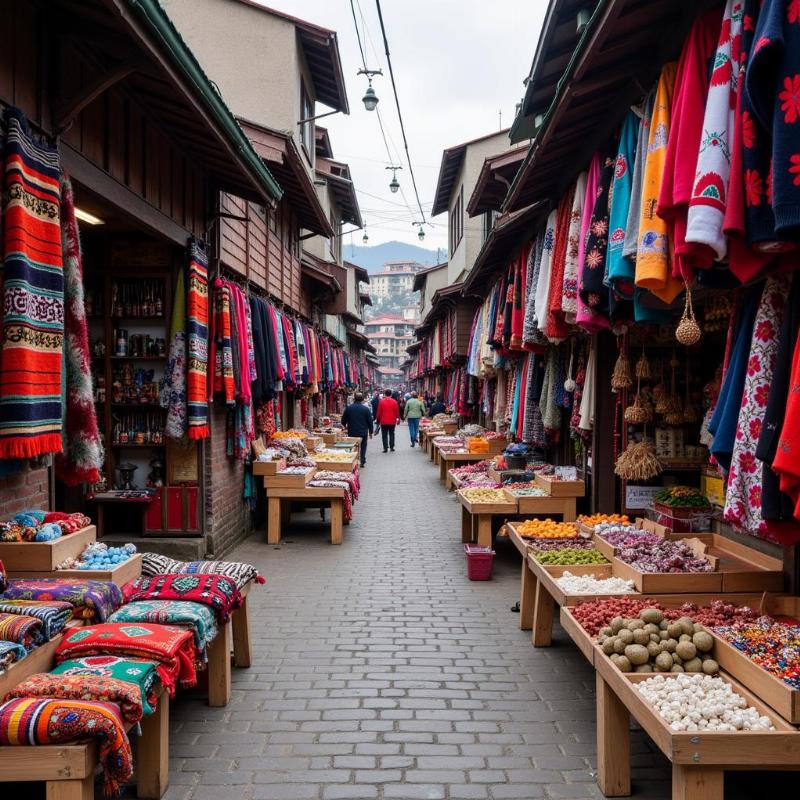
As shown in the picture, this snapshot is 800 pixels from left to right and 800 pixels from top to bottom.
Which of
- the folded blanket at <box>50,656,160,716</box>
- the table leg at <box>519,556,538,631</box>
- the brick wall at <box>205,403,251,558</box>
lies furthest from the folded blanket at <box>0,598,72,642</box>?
the brick wall at <box>205,403,251,558</box>

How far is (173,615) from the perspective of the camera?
155 inches

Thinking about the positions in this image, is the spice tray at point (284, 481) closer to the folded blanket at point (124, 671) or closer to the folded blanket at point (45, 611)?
the folded blanket at point (45, 611)

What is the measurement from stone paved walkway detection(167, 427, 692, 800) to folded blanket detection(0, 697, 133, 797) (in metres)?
0.83

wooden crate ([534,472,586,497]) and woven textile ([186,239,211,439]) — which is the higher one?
woven textile ([186,239,211,439])

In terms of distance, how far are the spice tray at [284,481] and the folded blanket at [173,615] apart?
5.71 metres

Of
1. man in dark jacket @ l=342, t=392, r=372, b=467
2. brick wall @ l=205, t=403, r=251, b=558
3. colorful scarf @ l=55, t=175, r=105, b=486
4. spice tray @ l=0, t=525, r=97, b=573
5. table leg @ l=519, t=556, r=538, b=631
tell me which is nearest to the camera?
spice tray @ l=0, t=525, r=97, b=573

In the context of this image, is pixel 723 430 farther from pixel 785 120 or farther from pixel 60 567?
pixel 60 567

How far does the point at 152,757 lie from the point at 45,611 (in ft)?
2.97

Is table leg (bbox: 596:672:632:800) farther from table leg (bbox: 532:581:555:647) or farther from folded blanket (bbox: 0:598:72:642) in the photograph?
folded blanket (bbox: 0:598:72:642)

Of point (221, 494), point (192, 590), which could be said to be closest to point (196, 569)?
point (192, 590)

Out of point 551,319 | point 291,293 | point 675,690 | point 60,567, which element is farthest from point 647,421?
point 291,293

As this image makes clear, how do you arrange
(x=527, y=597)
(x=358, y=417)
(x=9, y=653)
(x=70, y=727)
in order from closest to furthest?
(x=70, y=727)
(x=9, y=653)
(x=527, y=597)
(x=358, y=417)

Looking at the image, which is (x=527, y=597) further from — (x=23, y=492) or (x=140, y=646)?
(x=23, y=492)

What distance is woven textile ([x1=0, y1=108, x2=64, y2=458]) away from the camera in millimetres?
3830
